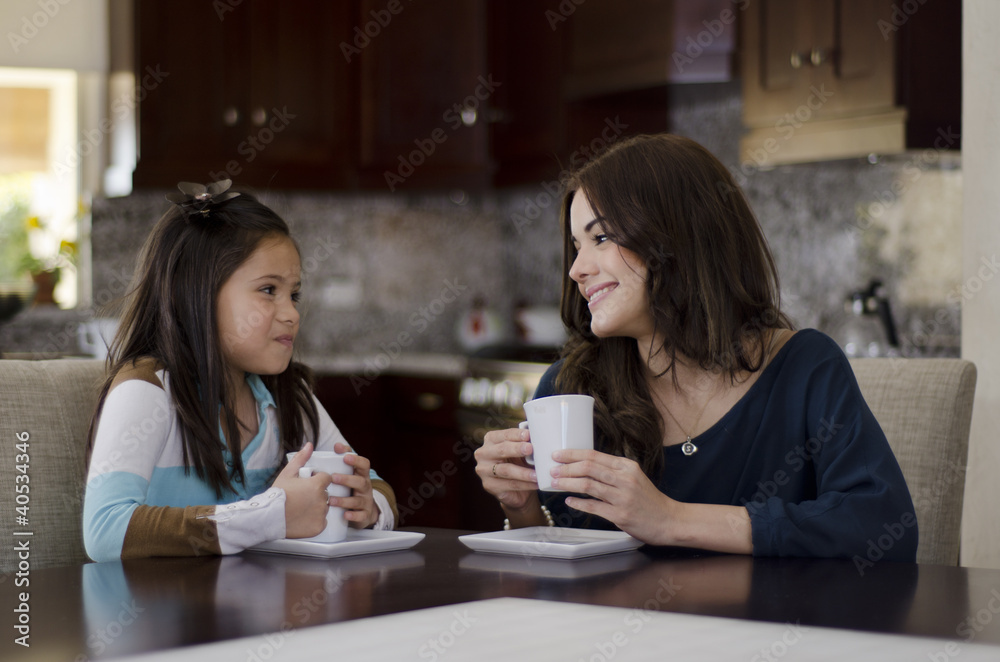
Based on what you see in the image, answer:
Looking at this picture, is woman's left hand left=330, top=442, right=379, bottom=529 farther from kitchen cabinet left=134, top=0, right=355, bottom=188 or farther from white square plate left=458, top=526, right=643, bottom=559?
kitchen cabinet left=134, top=0, right=355, bottom=188

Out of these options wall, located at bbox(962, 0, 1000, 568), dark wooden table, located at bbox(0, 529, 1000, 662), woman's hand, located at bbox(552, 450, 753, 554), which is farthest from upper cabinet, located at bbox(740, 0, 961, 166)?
dark wooden table, located at bbox(0, 529, 1000, 662)

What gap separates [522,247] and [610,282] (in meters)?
3.32

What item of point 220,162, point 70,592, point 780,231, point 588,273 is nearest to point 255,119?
point 220,162

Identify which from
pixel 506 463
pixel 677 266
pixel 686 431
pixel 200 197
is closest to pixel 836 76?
pixel 677 266

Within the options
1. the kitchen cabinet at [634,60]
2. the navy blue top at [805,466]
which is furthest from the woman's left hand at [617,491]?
the kitchen cabinet at [634,60]

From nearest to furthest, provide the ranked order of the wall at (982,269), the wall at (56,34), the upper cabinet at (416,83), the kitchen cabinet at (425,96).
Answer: the wall at (982,269) < the upper cabinet at (416,83) < the wall at (56,34) < the kitchen cabinet at (425,96)

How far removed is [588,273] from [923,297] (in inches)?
73.6

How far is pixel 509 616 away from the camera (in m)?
0.89

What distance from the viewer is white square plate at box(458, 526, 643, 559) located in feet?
3.89

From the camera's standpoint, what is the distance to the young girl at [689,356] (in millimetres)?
1490

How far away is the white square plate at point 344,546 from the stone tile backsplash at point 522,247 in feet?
3.77

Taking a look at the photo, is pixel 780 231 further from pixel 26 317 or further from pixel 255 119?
pixel 26 317

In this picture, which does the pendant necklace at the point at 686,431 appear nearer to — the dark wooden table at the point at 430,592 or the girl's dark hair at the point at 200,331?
the dark wooden table at the point at 430,592

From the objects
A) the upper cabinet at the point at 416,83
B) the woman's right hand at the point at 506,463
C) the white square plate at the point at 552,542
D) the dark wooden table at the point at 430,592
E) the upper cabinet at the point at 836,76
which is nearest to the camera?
the dark wooden table at the point at 430,592
